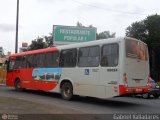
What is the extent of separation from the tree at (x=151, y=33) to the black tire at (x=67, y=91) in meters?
26.1

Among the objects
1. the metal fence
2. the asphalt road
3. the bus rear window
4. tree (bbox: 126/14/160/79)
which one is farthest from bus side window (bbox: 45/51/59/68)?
tree (bbox: 126/14/160/79)

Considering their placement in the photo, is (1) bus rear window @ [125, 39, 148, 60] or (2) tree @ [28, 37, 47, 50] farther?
(2) tree @ [28, 37, 47, 50]

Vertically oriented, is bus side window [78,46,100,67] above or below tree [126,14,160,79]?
below

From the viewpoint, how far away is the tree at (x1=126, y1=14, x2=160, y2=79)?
4450 cm

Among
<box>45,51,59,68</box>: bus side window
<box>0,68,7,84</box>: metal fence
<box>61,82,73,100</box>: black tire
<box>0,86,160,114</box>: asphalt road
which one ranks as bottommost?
<box>0,86,160,114</box>: asphalt road

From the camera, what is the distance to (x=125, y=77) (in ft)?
49.5

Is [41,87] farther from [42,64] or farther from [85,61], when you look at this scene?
[85,61]

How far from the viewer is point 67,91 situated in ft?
60.3

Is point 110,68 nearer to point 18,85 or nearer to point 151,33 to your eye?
point 18,85

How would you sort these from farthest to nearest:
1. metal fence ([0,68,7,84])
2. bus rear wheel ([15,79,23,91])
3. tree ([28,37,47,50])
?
1. tree ([28,37,47,50])
2. metal fence ([0,68,7,84])
3. bus rear wheel ([15,79,23,91])

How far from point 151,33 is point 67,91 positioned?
97.5ft

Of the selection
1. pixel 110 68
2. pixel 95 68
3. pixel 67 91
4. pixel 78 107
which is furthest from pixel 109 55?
pixel 67 91

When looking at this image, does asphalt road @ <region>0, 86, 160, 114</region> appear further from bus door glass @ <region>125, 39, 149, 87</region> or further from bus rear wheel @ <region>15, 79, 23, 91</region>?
bus rear wheel @ <region>15, 79, 23, 91</region>

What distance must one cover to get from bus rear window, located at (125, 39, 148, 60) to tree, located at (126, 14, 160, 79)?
2678 cm
